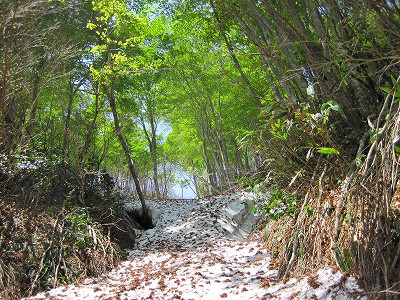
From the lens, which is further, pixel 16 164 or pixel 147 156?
pixel 147 156

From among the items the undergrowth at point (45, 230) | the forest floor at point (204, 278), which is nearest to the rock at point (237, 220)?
the forest floor at point (204, 278)

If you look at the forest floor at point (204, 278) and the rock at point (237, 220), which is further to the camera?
the rock at point (237, 220)

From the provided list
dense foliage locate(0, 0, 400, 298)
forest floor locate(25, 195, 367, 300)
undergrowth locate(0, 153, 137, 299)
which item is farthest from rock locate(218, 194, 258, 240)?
undergrowth locate(0, 153, 137, 299)

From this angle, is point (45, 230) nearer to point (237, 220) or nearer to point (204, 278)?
point (204, 278)

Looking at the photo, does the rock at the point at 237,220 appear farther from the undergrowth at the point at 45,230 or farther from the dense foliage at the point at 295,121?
the undergrowth at the point at 45,230

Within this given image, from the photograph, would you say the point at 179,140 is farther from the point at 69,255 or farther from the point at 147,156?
the point at 69,255

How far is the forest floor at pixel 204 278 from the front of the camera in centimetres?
250

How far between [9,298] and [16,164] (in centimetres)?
221

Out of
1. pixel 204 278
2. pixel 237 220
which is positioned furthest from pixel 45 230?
pixel 237 220

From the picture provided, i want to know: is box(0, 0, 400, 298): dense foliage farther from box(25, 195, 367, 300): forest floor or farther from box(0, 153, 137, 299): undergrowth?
box(25, 195, 367, 300): forest floor

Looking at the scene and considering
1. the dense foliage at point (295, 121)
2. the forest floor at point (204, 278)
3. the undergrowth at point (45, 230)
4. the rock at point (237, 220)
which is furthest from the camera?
the rock at point (237, 220)

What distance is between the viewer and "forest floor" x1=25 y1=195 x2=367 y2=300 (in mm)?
2498

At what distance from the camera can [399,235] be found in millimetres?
2123

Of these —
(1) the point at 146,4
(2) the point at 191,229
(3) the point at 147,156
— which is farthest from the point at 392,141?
(3) the point at 147,156
